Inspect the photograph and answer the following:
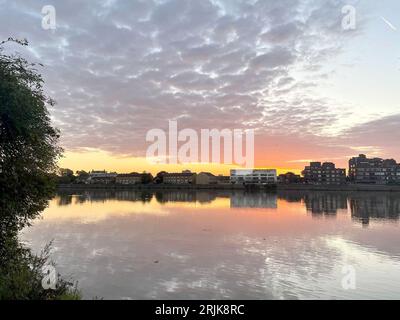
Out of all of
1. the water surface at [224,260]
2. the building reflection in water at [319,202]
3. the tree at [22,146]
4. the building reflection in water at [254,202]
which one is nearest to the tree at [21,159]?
the tree at [22,146]

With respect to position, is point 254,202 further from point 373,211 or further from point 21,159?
point 21,159

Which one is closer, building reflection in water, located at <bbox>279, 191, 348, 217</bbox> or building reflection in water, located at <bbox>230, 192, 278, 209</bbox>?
building reflection in water, located at <bbox>279, 191, 348, 217</bbox>

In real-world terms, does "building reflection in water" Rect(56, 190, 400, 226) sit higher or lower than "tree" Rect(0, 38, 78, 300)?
lower

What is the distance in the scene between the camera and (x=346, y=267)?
24672 millimetres

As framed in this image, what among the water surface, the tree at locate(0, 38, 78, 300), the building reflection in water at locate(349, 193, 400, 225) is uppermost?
the tree at locate(0, 38, 78, 300)

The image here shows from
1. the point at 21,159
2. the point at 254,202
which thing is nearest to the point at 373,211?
the point at 254,202

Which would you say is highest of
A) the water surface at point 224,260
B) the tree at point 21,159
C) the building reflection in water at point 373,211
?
the tree at point 21,159

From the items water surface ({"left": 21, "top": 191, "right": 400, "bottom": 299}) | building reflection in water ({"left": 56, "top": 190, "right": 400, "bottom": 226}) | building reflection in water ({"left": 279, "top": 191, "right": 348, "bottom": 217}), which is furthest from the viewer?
building reflection in water ({"left": 279, "top": 191, "right": 348, "bottom": 217})

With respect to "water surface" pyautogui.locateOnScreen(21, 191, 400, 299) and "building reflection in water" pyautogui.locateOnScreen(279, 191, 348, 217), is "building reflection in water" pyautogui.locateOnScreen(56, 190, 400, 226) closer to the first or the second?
"building reflection in water" pyautogui.locateOnScreen(279, 191, 348, 217)

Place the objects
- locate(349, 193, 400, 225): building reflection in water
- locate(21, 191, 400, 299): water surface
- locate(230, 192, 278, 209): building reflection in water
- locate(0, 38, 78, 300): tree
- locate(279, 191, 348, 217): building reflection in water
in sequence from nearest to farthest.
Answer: locate(0, 38, 78, 300): tree → locate(21, 191, 400, 299): water surface → locate(349, 193, 400, 225): building reflection in water → locate(279, 191, 348, 217): building reflection in water → locate(230, 192, 278, 209): building reflection in water

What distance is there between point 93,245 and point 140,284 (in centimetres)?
1272

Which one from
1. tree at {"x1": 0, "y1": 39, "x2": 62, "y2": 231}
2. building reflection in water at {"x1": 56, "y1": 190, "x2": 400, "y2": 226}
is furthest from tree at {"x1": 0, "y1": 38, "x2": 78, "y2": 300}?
building reflection in water at {"x1": 56, "y1": 190, "x2": 400, "y2": 226}

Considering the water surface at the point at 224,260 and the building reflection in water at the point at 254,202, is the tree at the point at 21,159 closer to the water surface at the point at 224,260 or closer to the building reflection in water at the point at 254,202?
the water surface at the point at 224,260
